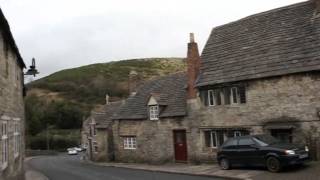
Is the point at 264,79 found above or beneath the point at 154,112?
above

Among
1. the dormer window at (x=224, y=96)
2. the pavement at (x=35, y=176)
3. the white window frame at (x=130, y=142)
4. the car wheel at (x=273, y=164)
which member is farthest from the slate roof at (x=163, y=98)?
the car wheel at (x=273, y=164)

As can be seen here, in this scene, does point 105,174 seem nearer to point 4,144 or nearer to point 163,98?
point 163,98

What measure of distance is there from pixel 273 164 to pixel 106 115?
95.0 ft

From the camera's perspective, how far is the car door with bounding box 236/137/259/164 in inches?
931

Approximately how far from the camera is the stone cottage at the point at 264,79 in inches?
984

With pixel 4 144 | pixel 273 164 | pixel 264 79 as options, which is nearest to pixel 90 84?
pixel 264 79

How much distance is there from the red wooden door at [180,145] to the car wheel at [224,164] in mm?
7218

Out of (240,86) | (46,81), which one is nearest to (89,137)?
(240,86)

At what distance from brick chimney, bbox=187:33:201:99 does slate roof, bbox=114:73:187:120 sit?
1.92m

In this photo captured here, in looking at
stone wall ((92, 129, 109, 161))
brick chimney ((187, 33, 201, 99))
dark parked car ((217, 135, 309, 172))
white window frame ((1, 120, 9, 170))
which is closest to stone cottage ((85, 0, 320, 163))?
brick chimney ((187, 33, 201, 99))

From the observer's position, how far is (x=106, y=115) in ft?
163

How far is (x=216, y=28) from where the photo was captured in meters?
34.3

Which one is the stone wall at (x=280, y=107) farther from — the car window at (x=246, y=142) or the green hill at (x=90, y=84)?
the green hill at (x=90, y=84)

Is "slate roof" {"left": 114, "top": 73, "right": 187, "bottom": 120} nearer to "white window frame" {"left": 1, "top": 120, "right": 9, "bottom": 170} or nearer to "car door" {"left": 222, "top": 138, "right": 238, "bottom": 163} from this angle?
"car door" {"left": 222, "top": 138, "right": 238, "bottom": 163}
